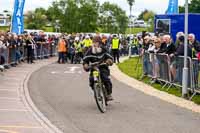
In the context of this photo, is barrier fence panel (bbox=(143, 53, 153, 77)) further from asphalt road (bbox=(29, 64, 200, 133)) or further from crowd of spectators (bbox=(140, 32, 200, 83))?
asphalt road (bbox=(29, 64, 200, 133))

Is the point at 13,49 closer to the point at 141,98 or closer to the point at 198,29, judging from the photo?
the point at 198,29

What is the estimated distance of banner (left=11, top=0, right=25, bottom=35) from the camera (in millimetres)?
35219

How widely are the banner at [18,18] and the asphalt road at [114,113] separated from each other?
49.5ft

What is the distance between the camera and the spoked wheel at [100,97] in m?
14.1

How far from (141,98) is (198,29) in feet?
54.1

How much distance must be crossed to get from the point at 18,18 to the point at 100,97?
861 inches

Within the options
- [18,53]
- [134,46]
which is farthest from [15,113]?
[134,46]

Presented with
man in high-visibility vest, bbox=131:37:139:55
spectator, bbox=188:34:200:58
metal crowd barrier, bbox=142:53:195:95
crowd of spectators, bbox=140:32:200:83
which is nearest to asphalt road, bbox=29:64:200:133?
metal crowd barrier, bbox=142:53:195:95

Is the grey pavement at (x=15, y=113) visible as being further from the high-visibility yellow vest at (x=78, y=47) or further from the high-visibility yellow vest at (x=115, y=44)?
the high-visibility yellow vest at (x=115, y=44)

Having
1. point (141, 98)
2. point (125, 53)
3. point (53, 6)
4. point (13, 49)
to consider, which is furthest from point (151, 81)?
point (53, 6)

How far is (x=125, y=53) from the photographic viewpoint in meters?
58.8

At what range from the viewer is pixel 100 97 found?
46.5ft

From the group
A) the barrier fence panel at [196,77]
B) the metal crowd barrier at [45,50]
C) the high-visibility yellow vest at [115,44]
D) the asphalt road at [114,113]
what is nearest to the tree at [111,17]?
the metal crowd barrier at [45,50]

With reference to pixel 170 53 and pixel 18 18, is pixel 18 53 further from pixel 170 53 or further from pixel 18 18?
pixel 170 53
